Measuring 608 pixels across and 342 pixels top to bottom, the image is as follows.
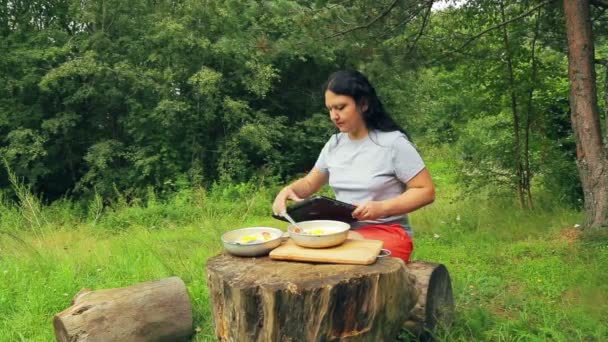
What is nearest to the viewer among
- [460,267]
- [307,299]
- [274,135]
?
[307,299]

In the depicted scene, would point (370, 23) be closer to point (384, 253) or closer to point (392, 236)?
point (392, 236)

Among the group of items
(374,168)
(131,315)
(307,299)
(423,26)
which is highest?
(423,26)

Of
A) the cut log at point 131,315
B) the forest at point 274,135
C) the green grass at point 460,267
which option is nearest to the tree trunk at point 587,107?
the forest at point 274,135

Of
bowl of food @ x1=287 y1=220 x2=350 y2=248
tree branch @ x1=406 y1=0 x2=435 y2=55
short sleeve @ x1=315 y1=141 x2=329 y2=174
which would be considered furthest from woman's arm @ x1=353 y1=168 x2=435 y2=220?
tree branch @ x1=406 y1=0 x2=435 y2=55

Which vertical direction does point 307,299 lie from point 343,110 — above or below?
below

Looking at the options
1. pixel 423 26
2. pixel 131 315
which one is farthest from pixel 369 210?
pixel 423 26

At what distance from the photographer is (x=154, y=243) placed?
16.5ft

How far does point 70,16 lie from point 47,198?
4.07 m

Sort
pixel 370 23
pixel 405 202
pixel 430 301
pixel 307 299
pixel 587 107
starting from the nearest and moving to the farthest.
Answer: pixel 307 299, pixel 405 202, pixel 430 301, pixel 587 107, pixel 370 23

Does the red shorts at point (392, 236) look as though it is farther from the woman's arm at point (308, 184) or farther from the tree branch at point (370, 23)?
the tree branch at point (370, 23)

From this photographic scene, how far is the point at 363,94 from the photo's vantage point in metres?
2.44

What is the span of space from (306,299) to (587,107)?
11.6 feet

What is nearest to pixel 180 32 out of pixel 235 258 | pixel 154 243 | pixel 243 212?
pixel 243 212

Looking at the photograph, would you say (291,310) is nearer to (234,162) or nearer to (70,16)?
(234,162)
